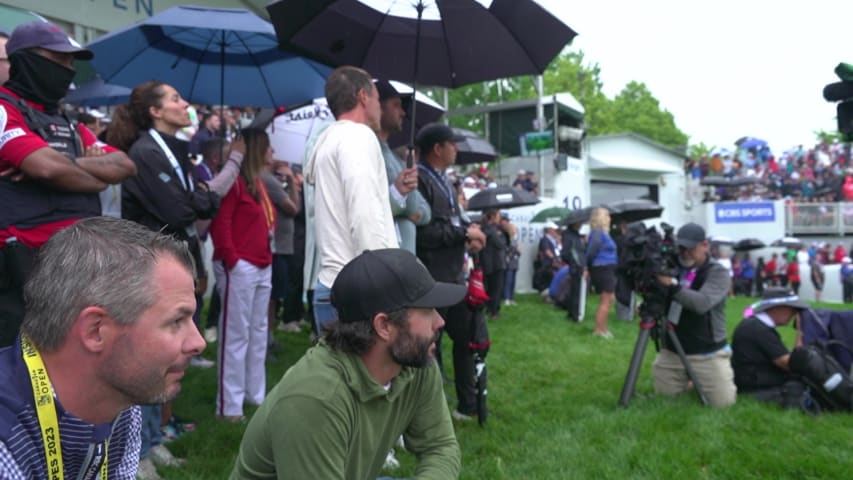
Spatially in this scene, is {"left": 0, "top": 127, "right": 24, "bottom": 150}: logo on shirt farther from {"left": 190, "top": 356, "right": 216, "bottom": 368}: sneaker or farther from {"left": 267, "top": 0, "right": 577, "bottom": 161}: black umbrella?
{"left": 190, "top": 356, "right": 216, "bottom": 368}: sneaker

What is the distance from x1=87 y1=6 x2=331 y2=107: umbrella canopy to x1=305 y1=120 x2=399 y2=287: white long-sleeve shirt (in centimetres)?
168

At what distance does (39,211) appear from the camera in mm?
2906

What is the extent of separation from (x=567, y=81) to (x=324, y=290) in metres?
45.1

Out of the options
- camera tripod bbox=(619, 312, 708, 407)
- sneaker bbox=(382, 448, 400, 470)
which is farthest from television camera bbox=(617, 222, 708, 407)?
sneaker bbox=(382, 448, 400, 470)

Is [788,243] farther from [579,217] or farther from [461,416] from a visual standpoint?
[461,416]

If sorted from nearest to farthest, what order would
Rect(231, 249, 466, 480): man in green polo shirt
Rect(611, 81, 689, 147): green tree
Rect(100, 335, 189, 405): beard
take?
Rect(100, 335, 189, 405): beard, Rect(231, 249, 466, 480): man in green polo shirt, Rect(611, 81, 689, 147): green tree

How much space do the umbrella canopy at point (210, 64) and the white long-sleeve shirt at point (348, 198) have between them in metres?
1.68

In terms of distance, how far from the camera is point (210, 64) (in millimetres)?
5996

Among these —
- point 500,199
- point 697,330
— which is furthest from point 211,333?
point 500,199

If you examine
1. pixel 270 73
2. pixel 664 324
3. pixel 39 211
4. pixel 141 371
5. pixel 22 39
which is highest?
pixel 270 73

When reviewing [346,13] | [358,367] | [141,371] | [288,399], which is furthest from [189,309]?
[346,13]

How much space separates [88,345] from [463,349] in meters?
3.68

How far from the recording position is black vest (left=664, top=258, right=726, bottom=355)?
19.6 ft

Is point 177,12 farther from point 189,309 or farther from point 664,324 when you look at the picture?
point 664,324
